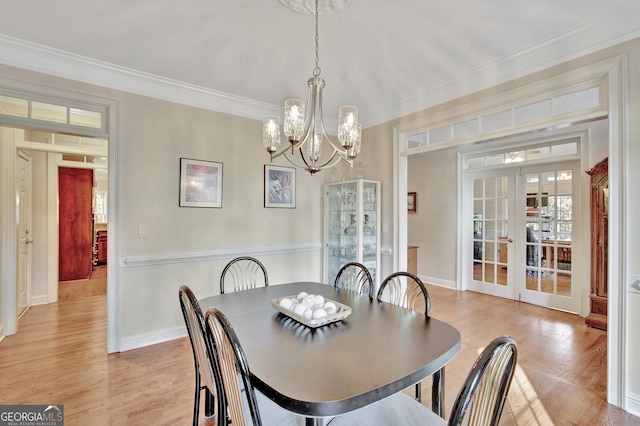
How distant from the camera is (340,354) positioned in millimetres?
1272

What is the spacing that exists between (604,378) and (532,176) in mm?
2965

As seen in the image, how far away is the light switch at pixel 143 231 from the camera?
2914mm

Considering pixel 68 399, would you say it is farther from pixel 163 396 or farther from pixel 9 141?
pixel 9 141

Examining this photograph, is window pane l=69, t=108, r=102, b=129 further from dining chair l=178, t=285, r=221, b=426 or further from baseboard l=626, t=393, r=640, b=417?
baseboard l=626, t=393, r=640, b=417

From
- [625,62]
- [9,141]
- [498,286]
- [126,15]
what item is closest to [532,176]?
[498,286]

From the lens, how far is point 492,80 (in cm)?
269

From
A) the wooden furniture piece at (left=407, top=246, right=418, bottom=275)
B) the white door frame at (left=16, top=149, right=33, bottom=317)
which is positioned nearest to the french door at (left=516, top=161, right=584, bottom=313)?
the wooden furniture piece at (left=407, top=246, right=418, bottom=275)

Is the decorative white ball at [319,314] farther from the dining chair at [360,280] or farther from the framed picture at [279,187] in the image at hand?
the framed picture at [279,187]

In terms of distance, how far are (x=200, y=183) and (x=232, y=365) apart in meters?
2.52

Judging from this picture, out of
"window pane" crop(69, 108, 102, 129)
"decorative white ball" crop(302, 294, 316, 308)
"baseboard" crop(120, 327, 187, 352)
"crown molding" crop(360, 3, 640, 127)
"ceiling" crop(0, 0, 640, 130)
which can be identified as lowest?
"baseboard" crop(120, 327, 187, 352)

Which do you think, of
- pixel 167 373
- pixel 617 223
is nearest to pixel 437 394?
pixel 617 223

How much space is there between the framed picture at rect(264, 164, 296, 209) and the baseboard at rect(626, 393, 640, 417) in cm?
339

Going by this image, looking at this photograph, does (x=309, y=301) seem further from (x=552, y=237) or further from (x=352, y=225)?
(x=552, y=237)

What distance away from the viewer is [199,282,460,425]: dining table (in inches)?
39.4
